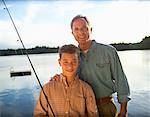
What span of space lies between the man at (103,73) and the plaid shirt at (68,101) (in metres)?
0.19

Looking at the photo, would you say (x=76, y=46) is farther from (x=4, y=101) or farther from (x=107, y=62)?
(x=4, y=101)

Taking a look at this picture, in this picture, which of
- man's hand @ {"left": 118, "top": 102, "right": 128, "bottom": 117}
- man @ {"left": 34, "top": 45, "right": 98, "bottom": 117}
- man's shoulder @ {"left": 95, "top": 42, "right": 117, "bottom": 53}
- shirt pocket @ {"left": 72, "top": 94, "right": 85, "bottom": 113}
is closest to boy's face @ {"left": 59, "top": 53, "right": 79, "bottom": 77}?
man @ {"left": 34, "top": 45, "right": 98, "bottom": 117}

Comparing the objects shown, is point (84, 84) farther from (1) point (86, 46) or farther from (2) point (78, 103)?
(1) point (86, 46)

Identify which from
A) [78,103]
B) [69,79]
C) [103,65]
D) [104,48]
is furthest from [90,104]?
[104,48]

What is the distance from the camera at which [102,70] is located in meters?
2.05

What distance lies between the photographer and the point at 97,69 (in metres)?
2.05

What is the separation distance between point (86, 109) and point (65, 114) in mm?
138

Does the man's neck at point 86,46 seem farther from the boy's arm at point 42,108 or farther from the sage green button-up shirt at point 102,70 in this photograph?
the boy's arm at point 42,108

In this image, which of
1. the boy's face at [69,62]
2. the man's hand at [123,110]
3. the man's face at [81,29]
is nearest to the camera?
the boy's face at [69,62]

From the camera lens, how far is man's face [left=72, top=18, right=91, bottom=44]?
6.43 ft

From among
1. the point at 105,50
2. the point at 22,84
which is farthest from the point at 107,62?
the point at 22,84

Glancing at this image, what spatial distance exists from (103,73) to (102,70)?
1.1 inches

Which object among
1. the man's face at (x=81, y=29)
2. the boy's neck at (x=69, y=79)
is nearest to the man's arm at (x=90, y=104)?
the boy's neck at (x=69, y=79)

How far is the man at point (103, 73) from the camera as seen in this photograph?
2.05 meters
